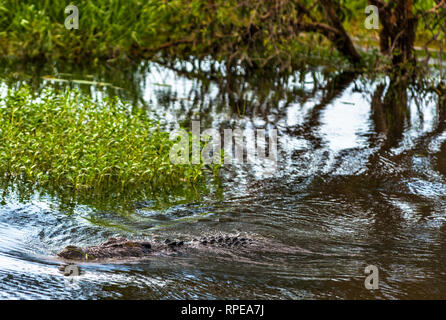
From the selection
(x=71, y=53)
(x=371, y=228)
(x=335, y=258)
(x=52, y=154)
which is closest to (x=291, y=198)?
(x=371, y=228)

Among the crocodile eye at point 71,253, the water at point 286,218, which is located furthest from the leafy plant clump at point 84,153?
the crocodile eye at point 71,253

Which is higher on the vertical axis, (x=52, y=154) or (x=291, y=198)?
(x=52, y=154)

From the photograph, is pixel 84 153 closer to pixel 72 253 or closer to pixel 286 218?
pixel 72 253

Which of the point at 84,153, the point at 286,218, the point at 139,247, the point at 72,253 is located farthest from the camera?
the point at 84,153

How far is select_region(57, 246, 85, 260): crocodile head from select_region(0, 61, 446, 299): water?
13cm

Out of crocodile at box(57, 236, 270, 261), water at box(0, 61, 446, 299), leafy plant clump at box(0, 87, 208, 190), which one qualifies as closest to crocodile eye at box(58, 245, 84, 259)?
crocodile at box(57, 236, 270, 261)

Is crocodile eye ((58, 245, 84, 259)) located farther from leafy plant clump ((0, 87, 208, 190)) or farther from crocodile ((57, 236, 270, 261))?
leafy plant clump ((0, 87, 208, 190))

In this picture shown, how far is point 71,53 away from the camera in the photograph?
1294 centimetres

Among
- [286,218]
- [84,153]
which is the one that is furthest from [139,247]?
[84,153]

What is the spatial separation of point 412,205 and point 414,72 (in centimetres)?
584

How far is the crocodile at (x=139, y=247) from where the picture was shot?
4.93 meters

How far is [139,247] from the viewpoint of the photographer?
5.05 metres

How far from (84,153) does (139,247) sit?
2076 millimetres

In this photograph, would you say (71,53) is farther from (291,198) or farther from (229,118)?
(291,198)
